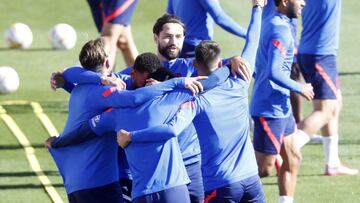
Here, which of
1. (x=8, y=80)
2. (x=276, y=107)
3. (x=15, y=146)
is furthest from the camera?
(x=8, y=80)

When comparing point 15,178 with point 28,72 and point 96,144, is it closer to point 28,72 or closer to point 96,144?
point 96,144

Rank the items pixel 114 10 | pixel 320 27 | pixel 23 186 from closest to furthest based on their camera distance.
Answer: pixel 23 186
pixel 320 27
pixel 114 10

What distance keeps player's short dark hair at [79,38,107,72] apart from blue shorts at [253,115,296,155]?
240cm

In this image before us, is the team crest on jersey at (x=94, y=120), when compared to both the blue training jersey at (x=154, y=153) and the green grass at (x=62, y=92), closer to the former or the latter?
the blue training jersey at (x=154, y=153)

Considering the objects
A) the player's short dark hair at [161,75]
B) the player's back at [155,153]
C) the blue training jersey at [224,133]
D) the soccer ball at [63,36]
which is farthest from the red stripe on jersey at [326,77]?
the soccer ball at [63,36]

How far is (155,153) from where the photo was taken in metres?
8.16

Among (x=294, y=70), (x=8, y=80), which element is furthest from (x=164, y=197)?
(x=8, y=80)

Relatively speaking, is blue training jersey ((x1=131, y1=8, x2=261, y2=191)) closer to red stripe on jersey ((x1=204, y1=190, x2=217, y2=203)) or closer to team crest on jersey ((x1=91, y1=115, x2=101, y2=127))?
red stripe on jersey ((x1=204, y1=190, x2=217, y2=203))

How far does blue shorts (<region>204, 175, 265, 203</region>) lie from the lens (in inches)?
340

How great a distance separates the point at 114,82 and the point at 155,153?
33.5 inches

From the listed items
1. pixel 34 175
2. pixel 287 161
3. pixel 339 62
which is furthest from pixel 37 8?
pixel 287 161

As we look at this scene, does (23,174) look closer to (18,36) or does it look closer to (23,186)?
(23,186)

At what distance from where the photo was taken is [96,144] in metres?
8.90

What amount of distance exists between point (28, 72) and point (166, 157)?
935 centimetres
